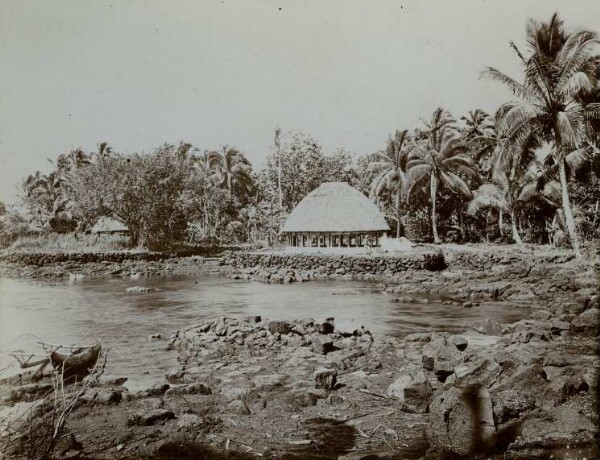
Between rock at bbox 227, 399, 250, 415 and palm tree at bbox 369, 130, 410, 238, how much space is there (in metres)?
29.5

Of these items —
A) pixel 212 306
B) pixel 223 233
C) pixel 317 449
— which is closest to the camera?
pixel 317 449

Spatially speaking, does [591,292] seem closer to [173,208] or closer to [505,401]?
[505,401]

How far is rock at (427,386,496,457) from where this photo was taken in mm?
5195

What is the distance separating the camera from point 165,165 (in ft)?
104

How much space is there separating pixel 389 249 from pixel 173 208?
14028 millimetres

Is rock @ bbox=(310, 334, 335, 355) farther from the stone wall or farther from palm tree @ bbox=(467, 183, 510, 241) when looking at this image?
palm tree @ bbox=(467, 183, 510, 241)

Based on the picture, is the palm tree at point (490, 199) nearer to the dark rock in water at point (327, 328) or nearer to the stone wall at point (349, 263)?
the stone wall at point (349, 263)

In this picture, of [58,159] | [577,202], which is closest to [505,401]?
[577,202]

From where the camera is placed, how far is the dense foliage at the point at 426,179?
1684 cm

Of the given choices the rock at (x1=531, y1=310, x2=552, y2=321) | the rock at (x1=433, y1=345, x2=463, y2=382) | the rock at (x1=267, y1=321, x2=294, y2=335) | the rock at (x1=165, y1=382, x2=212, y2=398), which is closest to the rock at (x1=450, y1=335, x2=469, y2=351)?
the rock at (x1=433, y1=345, x2=463, y2=382)

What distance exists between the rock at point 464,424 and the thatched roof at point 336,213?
2258cm

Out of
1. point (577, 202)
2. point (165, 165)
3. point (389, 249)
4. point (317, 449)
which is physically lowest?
point (317, 449)

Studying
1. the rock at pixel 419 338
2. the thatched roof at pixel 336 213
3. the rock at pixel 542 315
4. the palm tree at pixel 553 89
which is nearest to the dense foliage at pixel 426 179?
the palm tree at pixel 553 89

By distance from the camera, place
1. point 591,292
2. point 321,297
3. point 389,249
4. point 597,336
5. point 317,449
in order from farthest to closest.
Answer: point 389,249 → point 321,297 → point 591,292 → point 597,336 → point 317,449
